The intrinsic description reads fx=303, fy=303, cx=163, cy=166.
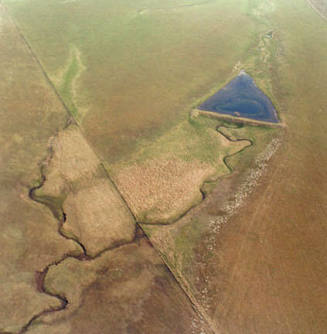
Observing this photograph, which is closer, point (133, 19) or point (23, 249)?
point (23, 249)

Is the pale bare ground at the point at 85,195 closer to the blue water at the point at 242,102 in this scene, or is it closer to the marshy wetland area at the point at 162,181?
the marshy wetland area at the point at 162,181

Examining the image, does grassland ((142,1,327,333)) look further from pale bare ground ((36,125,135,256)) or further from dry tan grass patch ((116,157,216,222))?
pale bare ground ((36,125,135,256))

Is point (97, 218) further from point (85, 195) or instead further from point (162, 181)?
point (162, 181)

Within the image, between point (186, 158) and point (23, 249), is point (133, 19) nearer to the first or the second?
point (186, 158)

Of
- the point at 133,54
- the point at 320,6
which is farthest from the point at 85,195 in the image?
the point at 320,6

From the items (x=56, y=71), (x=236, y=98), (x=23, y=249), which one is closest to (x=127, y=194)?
(x=23, y=249)

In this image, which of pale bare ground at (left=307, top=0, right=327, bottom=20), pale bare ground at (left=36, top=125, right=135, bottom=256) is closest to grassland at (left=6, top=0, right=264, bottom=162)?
pale bare ground at (left=36, top=125, right=135, bottom=256)

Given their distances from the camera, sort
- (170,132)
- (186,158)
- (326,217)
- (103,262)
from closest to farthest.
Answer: (103,262) < (326,217) < (186,158) < (170,132)
